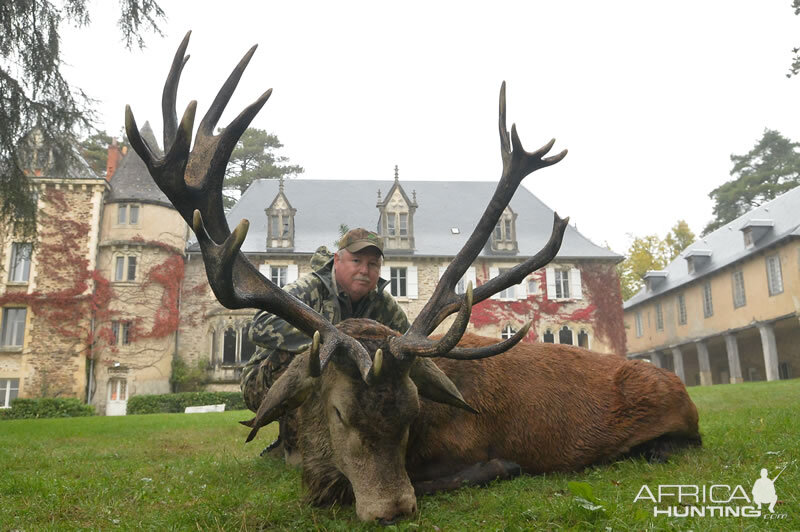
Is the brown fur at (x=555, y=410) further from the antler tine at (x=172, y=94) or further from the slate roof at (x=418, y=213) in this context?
the slate roof at (x=418, y=213)

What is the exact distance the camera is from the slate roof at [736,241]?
29828 mm

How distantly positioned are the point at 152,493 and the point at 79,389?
1116 inches

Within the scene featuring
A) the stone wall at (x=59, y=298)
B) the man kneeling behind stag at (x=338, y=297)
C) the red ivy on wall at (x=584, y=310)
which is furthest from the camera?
the red ivy on wall at (x=584, y=310)

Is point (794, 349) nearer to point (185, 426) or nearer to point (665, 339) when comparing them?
point (665, 339)

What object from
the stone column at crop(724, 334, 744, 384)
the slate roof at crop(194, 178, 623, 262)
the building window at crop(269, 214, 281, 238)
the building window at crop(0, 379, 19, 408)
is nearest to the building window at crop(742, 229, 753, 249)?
the stone column at crop(724, 334, 744, 384)

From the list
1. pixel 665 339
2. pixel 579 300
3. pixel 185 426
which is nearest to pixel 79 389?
pixel 185 426

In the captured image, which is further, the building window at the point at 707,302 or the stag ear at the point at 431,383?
the building window at the point at 707,302

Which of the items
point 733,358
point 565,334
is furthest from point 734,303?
point 565,334

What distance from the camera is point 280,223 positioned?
3297 cm

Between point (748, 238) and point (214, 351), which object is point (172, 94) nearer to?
point (214, 351)

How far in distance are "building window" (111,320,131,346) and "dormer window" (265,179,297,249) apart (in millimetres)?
8334

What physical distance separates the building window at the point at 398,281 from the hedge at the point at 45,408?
50.7 feet

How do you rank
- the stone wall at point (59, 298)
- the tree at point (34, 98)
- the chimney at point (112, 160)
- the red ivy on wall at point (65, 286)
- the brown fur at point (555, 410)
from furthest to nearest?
the chimney at point (112, 160) → the red ivy on wall at point (65, 286) → the stone wall at point (59, 298) → the tree at point (34, 98) → the brown fur at point (555, 410)

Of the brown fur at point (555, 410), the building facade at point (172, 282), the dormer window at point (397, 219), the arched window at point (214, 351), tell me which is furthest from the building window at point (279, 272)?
the brown fur at point (555, 410)
